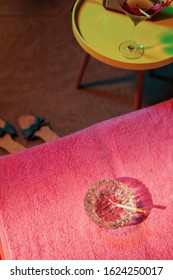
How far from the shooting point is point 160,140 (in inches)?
48.4

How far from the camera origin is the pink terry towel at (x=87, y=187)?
1.00 meters

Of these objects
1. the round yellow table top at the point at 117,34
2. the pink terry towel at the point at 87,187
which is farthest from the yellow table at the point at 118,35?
the pink terry towel at the point at 87,187

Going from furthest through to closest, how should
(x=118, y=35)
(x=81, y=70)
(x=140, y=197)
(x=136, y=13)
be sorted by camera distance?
1. (x=81, y=70)
2. (x=118, y=35)
3. (x=136, y=13)
4. (x=140, y=197)

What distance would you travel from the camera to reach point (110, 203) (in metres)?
1.12

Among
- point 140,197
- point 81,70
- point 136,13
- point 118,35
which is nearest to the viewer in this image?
point 140,197

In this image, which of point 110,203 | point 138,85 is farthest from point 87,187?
point 138,85

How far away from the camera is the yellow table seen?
1.37 metres

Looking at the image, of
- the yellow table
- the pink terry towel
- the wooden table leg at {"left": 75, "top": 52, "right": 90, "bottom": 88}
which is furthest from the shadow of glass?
the wooden table leg at {"left": 75, "top": 52, "right": 90, "bottom": 88}

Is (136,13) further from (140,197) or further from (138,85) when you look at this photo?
(140,197)

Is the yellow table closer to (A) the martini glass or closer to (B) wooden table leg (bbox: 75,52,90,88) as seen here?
(A) the martini glass

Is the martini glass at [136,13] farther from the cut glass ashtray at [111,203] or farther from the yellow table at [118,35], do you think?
the cut glass ashtray at [111,203]

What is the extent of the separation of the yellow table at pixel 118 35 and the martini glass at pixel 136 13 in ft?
0.07
